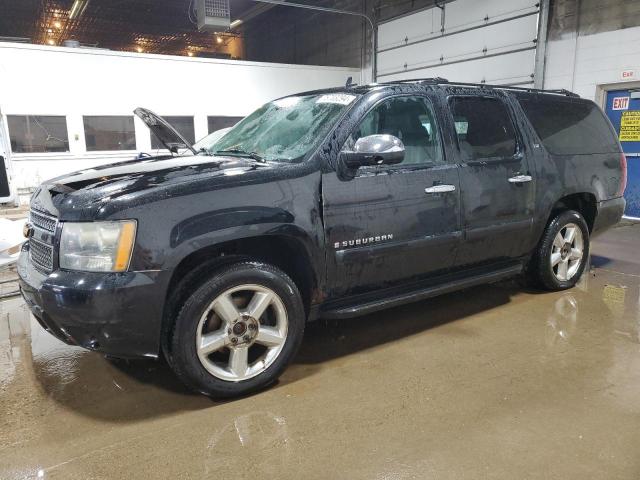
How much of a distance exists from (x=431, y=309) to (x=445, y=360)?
0.92m

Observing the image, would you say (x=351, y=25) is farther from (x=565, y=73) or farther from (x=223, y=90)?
(x=565, y=73)

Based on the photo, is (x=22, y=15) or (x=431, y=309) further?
(x=22, y=15)

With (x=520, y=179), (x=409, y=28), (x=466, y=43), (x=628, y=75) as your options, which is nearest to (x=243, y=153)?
(x=520, y=179)

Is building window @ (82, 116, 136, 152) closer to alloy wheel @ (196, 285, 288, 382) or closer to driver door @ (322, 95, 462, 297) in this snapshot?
driver door @ (322, 95, 462, 297)

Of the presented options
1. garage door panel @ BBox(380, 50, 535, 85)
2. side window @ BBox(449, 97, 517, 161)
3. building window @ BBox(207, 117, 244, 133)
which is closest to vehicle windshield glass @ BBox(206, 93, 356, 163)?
side window @ BBox(449, 97, 517, 161)

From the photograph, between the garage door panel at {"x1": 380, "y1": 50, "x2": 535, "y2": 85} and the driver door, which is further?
the garage door panel at {"x1": 380, "y1": 50, "x2": 535, "y2": 85}

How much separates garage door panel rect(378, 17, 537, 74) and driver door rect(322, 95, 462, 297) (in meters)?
7.32

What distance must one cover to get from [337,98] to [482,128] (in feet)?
3.83

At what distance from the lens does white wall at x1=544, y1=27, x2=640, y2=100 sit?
24.8 feet

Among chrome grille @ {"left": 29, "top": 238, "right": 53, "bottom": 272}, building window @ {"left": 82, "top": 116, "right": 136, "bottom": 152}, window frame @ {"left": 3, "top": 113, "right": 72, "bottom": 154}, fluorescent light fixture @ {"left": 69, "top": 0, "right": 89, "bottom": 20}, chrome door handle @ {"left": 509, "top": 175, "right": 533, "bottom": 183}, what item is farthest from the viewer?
fluorescent light fixture @ {"left": 69, "top": 0, "right": 89, "bottom": 20}

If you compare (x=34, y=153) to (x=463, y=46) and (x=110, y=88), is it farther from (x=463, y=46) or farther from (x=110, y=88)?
(x=463, y=46)

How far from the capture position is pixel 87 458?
2057mm

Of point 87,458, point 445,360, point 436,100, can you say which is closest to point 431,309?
point 445,360

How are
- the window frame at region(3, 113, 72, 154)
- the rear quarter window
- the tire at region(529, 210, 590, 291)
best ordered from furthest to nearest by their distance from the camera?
the window frame at region(3, 113, 72, 154)
the tire at region(529, 210, 590, 291)
the rear quarter window
